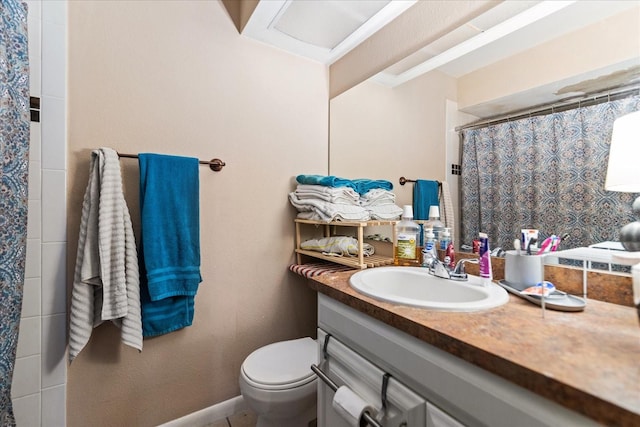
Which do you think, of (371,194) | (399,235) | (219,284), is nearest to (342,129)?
(371,194)

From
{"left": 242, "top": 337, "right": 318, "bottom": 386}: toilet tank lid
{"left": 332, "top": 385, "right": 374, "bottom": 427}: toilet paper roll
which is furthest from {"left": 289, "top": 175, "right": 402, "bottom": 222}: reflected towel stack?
{"left": 332, "top": 385, "right": 374, "bottom": 427}: toilet paper roll

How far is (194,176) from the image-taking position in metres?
1.31

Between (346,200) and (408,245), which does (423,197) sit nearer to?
(408,245)

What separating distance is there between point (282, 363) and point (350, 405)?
2.00 feet

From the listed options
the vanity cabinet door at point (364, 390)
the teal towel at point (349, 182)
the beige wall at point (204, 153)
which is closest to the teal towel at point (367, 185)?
the teal towel at point (349, 182)

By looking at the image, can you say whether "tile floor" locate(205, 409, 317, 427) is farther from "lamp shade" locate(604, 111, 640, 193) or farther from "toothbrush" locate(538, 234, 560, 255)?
"lamp shade" locate(604, 111, 640, 193)

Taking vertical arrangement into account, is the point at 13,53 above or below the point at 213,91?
below

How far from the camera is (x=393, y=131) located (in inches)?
58.1

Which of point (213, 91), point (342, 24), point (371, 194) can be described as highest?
point (342, 24)

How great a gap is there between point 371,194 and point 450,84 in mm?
620

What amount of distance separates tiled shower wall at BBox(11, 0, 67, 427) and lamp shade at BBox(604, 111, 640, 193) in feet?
6.13

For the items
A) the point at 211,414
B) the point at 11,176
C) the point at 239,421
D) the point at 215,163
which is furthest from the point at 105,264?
the point at 239,421

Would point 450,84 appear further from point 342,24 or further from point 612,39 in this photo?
point 342,24

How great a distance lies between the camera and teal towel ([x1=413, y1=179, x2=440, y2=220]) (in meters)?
1.24
